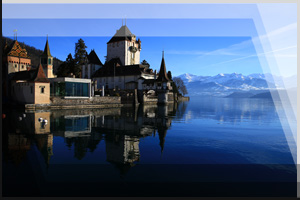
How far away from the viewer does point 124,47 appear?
76062 mm

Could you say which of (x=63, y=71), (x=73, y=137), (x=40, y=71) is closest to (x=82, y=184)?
(x=73, y=137)

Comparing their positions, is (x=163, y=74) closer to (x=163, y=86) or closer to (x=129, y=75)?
(x=163, y=86)

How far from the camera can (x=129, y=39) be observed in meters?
78.2

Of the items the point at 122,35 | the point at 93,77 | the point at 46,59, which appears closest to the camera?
the point at 46,59

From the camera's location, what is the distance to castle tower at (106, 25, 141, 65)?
76387mm

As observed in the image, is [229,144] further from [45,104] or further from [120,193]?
[45,104]

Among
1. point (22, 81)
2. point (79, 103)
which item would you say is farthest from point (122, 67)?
point (22, 81)

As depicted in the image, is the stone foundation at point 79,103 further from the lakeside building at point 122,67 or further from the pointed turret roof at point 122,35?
the pointed turret roof at point 122,35

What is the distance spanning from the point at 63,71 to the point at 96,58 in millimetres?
14854

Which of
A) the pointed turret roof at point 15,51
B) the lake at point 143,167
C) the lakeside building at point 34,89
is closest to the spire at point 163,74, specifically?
the lakeside building at point 34,89

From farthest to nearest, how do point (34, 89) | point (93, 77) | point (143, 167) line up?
point (93, 77)
point (34, 89)
point (143, 167)

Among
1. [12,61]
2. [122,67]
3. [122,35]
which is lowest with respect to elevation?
[12,61]

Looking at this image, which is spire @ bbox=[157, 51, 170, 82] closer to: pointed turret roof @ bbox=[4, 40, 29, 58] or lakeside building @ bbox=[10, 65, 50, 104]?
lakeside building @ bbox=[10, 65, 50, 104]

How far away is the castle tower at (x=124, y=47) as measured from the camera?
251 feet
